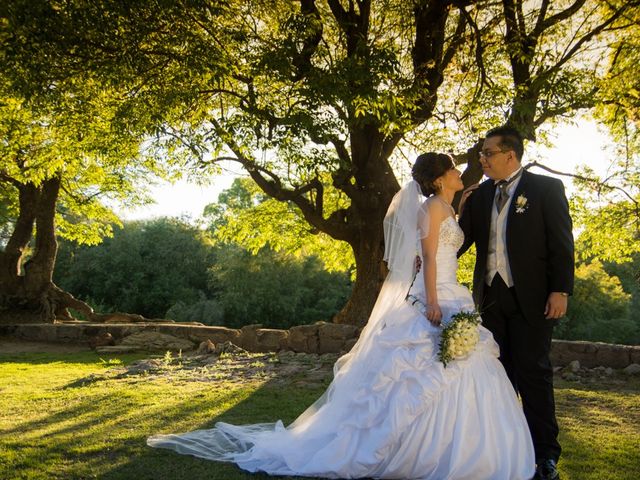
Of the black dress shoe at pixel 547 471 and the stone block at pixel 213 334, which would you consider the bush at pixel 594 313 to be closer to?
the stone block at pixel 213 334

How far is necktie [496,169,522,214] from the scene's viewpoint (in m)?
4.68

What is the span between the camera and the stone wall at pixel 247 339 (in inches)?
383

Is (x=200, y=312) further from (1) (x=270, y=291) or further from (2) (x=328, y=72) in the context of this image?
(2) (x=328, y=72)

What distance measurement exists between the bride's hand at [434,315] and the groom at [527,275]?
15.5 inches

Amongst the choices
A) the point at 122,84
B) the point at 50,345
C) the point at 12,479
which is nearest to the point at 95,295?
the point at 50,345

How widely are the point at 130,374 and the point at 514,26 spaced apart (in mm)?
9180

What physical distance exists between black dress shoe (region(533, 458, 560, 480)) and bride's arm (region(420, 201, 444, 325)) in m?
1.17

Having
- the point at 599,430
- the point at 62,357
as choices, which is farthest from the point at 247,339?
the point at 599,430

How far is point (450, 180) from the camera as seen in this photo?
482 centimetres

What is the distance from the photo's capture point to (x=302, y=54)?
10.6 meters

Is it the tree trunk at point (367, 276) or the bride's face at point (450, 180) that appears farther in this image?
the tree trunk at point (367, 276)

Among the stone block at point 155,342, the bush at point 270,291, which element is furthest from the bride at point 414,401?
the bush at point 270,291

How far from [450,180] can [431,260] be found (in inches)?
26.1

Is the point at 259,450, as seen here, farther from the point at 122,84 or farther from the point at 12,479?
the point at 122,84
